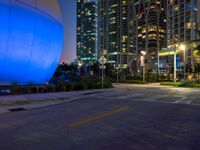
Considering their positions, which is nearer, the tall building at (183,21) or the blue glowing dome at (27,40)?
the blue glowing dome at (27,40)

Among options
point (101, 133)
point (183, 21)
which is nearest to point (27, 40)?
point (101, 133)

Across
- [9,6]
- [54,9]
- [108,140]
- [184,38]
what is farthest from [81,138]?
[184,38]

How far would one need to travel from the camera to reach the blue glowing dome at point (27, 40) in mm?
17602

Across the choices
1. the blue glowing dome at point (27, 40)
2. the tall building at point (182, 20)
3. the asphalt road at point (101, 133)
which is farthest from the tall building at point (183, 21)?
the asphalt road at point (101, 133)

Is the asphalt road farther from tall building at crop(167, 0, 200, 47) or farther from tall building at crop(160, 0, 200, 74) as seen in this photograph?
tall building at crop(167, 0, 200, 47)

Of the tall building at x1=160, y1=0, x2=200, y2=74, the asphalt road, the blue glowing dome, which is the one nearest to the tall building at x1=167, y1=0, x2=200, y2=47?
the tall building at x1=160, y1=0, x2=200, y2=74

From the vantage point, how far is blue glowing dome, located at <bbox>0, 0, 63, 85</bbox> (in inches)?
693

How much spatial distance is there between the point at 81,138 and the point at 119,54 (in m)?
191

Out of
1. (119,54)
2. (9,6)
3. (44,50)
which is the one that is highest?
(119,54)

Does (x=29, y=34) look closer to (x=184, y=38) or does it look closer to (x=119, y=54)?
(x=184, y=38)

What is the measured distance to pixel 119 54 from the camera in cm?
19488

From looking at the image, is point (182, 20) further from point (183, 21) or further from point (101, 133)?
point (101, 133)

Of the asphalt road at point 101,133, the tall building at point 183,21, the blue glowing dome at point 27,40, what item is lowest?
the asphalt road at point 101,133

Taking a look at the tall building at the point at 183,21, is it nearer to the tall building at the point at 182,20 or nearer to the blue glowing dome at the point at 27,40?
the tall building at the point at 182,20
